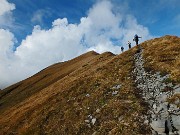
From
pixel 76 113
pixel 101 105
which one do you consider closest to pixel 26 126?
pixel 76 113

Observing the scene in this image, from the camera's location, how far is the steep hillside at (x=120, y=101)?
29281 mm

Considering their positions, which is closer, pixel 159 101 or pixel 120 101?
pixel 159 101

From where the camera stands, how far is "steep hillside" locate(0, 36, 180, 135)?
96.1 ft

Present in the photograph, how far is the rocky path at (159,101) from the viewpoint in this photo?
26.7m

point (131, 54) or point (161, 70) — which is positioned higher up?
point (131, 54)

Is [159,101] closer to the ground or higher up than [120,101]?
closer to the ground

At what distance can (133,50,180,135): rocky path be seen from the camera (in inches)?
1050

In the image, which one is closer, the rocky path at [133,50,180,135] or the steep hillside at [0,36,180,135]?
the rocky path at [133,50,180,135]

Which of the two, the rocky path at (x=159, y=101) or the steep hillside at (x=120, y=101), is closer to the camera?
the rocky path at (x=159, y=101)

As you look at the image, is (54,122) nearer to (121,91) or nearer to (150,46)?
(121,91)

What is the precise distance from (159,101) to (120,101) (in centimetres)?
519

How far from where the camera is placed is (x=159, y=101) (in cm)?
3127

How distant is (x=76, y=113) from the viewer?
36.8 metres

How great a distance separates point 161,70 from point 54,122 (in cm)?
1572
